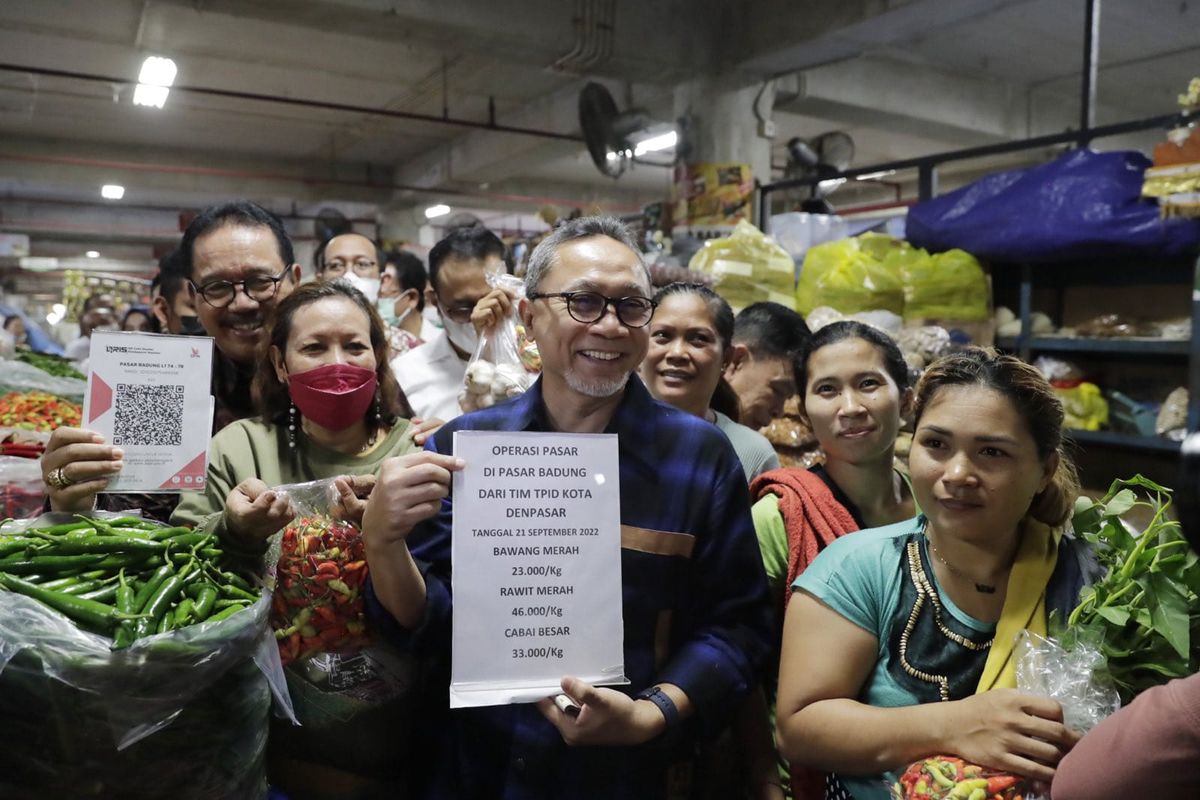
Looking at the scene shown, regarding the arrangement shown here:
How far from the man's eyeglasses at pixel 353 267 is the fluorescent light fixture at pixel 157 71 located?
4.50 m

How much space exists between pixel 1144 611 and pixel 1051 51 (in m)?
8.57

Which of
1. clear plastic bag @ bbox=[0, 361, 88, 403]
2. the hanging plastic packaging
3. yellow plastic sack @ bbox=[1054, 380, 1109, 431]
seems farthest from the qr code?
yellow plastic sack @ bbox=[1054, 380, 1109, 431]

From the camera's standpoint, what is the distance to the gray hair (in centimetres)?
153

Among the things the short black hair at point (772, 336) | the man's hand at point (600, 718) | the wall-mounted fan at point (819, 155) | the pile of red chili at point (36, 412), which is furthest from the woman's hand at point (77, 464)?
the wall-mounted fan at point (819, 155)

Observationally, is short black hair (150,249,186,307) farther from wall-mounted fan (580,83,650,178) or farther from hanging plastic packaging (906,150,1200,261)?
wall-mounted fan (580,83,650,178)

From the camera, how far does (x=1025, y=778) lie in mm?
1188

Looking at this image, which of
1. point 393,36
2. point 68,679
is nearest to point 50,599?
point 68,679

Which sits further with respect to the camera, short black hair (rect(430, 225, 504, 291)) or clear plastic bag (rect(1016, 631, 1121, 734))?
short black hair (rect(430, 225, 504, 291))

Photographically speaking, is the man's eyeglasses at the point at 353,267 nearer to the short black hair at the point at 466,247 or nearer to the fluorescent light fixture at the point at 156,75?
the short black hair at the point at 466,247

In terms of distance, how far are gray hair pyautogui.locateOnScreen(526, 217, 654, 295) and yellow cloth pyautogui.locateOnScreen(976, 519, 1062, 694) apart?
2.63 ft

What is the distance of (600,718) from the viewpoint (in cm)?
128

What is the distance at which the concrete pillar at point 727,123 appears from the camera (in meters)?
6.82

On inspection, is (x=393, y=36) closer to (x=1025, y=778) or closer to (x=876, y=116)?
(x=876, y=116)

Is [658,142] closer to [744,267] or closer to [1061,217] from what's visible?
[744,267]
